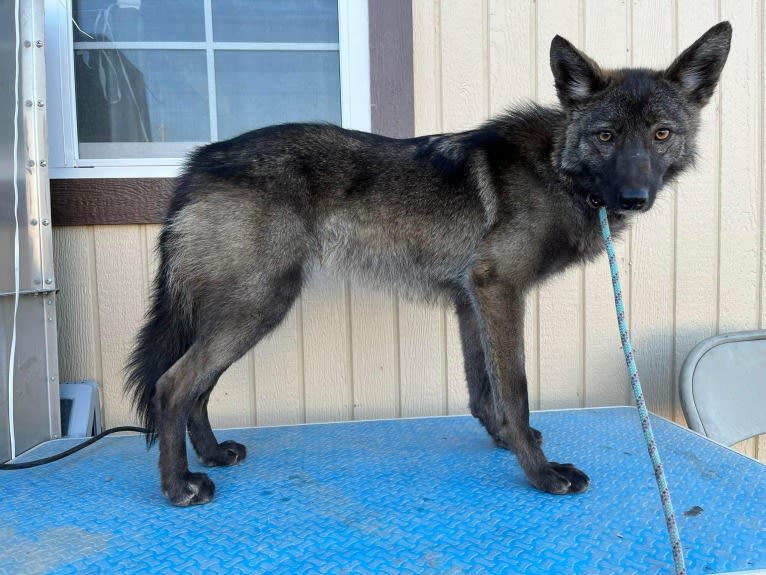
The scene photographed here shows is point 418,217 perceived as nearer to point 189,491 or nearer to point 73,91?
point 189,491

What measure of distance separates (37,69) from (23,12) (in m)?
0.24

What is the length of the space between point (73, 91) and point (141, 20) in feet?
1.55

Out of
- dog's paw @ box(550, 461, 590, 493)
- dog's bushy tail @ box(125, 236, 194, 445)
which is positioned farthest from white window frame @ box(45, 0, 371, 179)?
dog's paw @ box(550, 461, 590, 493)

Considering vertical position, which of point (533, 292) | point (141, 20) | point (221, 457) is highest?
point (141, 20)

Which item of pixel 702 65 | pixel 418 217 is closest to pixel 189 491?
pixel 418 217

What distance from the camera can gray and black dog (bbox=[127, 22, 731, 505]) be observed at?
1.70m

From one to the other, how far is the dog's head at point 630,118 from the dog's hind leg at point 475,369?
67 cm

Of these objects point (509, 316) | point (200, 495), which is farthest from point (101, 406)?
point (509, 316)

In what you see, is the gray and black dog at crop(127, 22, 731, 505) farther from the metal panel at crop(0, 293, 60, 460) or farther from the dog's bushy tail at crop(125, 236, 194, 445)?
the metal panel at crop(0, 293, 60, 460)

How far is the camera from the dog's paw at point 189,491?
1.62 m

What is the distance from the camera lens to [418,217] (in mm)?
1949

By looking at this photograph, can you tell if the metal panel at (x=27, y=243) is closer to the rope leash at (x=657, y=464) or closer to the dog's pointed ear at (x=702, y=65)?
the rope leash at (x=657, y=464)

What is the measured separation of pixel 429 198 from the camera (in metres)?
1.95

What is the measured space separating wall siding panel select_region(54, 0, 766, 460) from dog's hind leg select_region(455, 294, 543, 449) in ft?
1.73
